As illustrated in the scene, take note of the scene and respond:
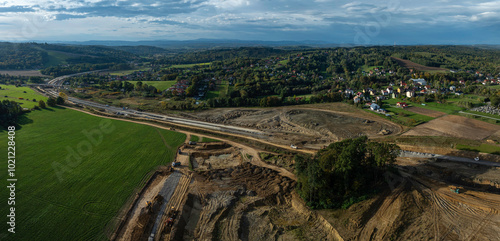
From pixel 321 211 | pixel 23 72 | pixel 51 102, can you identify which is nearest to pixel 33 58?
pixel 23 72

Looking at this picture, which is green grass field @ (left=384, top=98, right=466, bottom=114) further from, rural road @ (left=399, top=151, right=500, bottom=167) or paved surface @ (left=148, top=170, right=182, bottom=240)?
paved surface @ (left=148, top=170, right=182, bottom=240)

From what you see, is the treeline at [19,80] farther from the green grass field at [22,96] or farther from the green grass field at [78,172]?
the green grass field at [78,172]

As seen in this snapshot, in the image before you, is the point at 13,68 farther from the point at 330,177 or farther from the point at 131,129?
the point at 330,177

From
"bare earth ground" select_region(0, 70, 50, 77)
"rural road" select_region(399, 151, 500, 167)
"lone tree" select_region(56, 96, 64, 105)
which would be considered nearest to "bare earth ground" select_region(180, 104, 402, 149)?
"rural road" select_region(399, 151, 500, 167)

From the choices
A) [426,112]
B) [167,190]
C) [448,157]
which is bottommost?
[167,190]

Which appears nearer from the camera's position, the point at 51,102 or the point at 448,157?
the point at 448,157

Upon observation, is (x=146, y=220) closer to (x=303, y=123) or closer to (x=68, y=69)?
(x=303, y=123)

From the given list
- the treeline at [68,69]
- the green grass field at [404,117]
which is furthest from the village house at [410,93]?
the treeline at [68,69]

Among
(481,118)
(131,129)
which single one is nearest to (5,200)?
(131,129)
